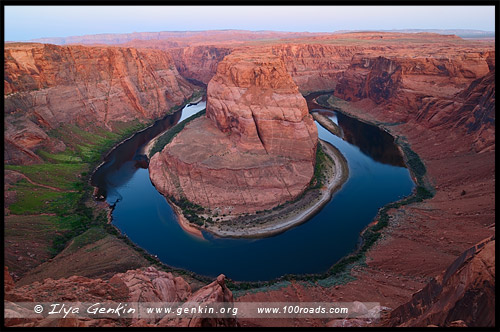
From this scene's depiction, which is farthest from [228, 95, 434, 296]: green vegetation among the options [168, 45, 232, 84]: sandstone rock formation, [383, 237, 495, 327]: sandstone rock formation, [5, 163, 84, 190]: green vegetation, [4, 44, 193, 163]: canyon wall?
[168, 45, 232, 84]: sandstone rock formation

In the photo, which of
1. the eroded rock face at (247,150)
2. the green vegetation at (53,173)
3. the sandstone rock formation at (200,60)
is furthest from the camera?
the sandstone rock formation at (200,60)

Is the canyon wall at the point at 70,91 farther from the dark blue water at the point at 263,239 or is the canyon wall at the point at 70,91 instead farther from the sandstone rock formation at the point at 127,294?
the sandstone rock formation at the point at 127,294

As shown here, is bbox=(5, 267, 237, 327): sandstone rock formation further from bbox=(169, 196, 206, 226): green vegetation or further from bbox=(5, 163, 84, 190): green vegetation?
bbox=(5, 163, 84, 190): green vegetation

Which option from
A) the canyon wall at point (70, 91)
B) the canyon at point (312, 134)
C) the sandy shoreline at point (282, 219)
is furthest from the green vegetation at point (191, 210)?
the canyon wall at point (70, 91)

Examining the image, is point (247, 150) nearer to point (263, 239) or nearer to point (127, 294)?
point (263, 239)
